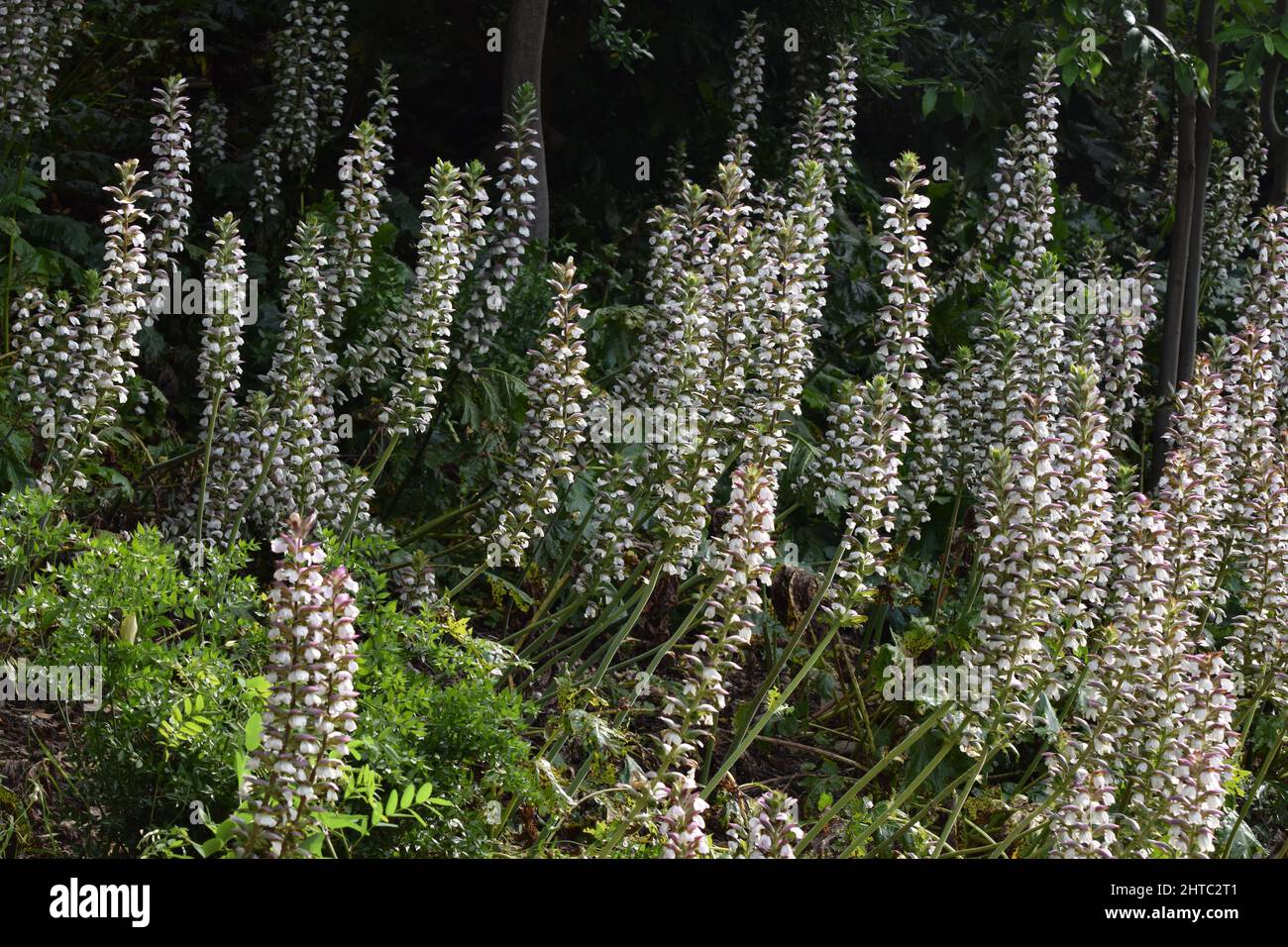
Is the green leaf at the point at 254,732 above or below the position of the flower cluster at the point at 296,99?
below

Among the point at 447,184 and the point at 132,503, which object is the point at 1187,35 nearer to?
the point at 447,184

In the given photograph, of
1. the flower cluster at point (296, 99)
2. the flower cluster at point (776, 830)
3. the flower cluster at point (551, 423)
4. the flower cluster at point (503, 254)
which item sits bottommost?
the flower cluster at point (776, 830)

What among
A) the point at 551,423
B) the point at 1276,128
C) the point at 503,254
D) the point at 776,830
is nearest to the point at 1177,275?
the point at 1276,128

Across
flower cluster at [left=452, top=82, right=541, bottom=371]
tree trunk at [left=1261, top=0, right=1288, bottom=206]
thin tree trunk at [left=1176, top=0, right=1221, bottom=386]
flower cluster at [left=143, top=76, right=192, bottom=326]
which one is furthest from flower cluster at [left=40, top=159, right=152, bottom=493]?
tree trunk at [left=1261, top=0, right=1288, bottom=206]

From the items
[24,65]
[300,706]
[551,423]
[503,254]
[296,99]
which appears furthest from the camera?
[296,99]

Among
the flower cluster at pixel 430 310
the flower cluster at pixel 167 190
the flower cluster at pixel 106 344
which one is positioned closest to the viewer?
the flower cluster at pixel 106 344

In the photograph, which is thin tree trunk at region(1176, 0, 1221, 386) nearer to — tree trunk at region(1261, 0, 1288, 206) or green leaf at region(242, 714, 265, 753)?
tree trunk at region(1261, 0, 1288, 206)

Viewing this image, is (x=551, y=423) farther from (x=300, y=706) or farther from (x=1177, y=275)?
(x=1177, y=275)

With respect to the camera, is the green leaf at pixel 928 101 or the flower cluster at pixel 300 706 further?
the green leaf at pixel 928 101

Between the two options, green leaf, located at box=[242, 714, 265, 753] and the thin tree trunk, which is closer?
green leaf, located at box=[242, 714, 265, 753]

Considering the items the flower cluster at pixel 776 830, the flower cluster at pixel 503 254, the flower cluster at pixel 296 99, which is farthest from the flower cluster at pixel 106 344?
the flower cluster at pixel 776 830

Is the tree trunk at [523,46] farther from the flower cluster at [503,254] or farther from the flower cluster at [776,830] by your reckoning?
the flower cluster at [776,830]

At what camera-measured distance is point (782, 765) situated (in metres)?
5.82

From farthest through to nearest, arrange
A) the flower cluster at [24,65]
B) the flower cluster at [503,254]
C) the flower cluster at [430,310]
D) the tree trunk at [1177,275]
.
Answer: the flower cluster at [24,65]
the tree trunk at [1177,275]
the flower cluster at [503,254]
the flower cluster at [430,310]
